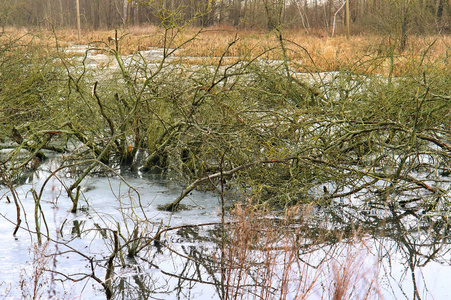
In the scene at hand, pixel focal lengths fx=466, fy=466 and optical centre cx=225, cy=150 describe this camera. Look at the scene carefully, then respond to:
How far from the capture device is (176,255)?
330 cm

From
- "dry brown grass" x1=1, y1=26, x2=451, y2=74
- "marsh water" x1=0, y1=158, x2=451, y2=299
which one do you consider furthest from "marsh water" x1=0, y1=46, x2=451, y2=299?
"dry brown grass" x1=1, y1=26, x2=451, y2=74

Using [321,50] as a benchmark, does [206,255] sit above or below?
below

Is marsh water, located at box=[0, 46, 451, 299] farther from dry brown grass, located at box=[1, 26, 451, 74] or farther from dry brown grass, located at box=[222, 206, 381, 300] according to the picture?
dry brown grass, located at box=[1, 26, 451, 74]

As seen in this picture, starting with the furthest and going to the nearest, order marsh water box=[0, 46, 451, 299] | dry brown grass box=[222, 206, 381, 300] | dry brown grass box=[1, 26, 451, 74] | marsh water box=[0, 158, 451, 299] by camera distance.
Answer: dry brown grass box=[1, 26, 451, 74] → marsh water box=[0, 158, 451, 299] → marsh water box=[0, 46, 451, 299] → dry brown grass box=[222, 206, 381, 300]

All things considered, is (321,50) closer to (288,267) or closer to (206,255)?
(206,255)

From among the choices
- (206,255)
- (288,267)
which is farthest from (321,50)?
(288,267)

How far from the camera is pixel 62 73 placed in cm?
588

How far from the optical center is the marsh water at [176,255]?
2754 mm

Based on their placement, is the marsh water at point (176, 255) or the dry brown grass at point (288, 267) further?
the marsh water at point (176, 255)

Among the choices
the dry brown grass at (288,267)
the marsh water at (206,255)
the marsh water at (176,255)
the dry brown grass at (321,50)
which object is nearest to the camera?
the dry brown grass at (288,267)

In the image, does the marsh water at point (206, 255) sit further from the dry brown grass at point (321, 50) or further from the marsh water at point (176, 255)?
the dry brown grass at point (321, 50)

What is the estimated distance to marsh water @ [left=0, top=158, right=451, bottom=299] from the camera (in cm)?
275

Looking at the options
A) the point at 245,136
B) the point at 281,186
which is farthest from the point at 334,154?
the point at 245,136

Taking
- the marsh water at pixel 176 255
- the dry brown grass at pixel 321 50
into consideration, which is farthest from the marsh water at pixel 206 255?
the dry brown grass at pixel 321 50
